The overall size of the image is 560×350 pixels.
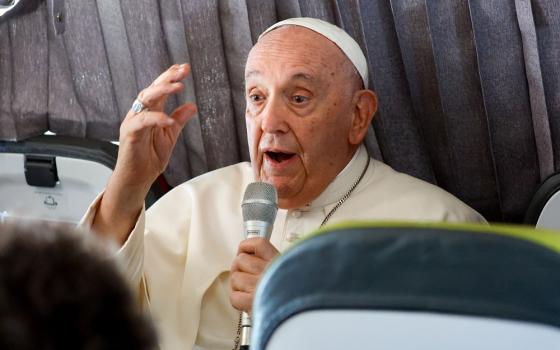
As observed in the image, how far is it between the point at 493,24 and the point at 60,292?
7.78 ft

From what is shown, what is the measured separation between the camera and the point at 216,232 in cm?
306

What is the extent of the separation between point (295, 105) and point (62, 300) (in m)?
2.18

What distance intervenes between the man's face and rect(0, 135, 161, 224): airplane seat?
2.59 ft

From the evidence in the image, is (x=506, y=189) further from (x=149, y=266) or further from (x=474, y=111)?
(x=149, y=266)

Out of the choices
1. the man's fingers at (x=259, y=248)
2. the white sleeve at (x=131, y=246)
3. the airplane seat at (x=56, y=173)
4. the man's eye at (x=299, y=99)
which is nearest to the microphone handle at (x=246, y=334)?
the man's fingers at (x=259, y=248)

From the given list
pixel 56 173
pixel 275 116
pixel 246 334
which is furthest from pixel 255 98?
pixel 56 173

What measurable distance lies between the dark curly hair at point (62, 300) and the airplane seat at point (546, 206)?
7.70 feet

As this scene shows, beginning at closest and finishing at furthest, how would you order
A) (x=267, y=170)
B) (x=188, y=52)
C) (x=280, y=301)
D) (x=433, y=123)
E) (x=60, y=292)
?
(x=60, y=292) → (x=280, y=301) → (x=267, y=170) → (x=433, y=123) → (x=188, y=52)

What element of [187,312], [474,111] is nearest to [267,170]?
[187,312]

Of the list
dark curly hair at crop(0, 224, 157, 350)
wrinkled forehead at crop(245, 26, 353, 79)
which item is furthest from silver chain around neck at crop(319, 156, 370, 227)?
dark curly hair at crop(0, 224, 157, 350)

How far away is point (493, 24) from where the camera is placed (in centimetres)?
293

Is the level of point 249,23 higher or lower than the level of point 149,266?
higher

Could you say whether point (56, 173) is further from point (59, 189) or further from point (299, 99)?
point (299, 99)

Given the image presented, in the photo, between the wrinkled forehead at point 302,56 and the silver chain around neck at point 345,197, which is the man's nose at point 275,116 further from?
the silver chain around neck at point 345,197
